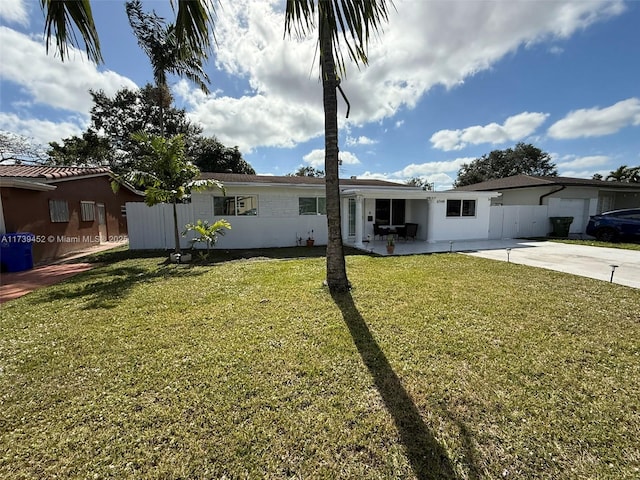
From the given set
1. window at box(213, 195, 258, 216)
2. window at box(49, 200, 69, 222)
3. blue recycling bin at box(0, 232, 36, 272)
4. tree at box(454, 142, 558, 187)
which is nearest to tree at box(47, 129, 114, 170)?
window at box(49, 200, 69, 222)

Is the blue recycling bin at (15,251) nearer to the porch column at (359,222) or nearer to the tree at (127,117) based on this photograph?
the porch column at (359,222)

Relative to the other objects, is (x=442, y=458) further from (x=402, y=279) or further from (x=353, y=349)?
(x=402, y=279)

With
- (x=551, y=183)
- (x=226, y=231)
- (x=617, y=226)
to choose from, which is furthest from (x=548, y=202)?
(x=226, y=231)

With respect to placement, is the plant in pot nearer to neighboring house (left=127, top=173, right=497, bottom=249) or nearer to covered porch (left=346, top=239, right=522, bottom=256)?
neighboring house (left=127, top=173, right=497, bottom=249)

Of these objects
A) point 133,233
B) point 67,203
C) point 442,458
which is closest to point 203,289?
point 442,458

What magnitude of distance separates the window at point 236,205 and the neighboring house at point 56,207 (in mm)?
5766

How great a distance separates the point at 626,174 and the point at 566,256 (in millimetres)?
31652

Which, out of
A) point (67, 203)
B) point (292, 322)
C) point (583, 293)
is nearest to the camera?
point (292, 322)

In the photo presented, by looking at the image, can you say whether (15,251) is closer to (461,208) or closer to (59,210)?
(59,210)

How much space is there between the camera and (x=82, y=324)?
4434 millimetres

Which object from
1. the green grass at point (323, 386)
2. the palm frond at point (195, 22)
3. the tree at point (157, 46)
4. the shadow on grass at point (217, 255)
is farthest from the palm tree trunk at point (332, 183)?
the tree at point (157, 46)

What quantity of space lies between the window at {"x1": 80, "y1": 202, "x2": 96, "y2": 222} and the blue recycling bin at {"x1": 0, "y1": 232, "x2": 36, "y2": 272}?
15.6 feet

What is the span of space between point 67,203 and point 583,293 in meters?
17.8

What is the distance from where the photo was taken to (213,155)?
90.4 ft
